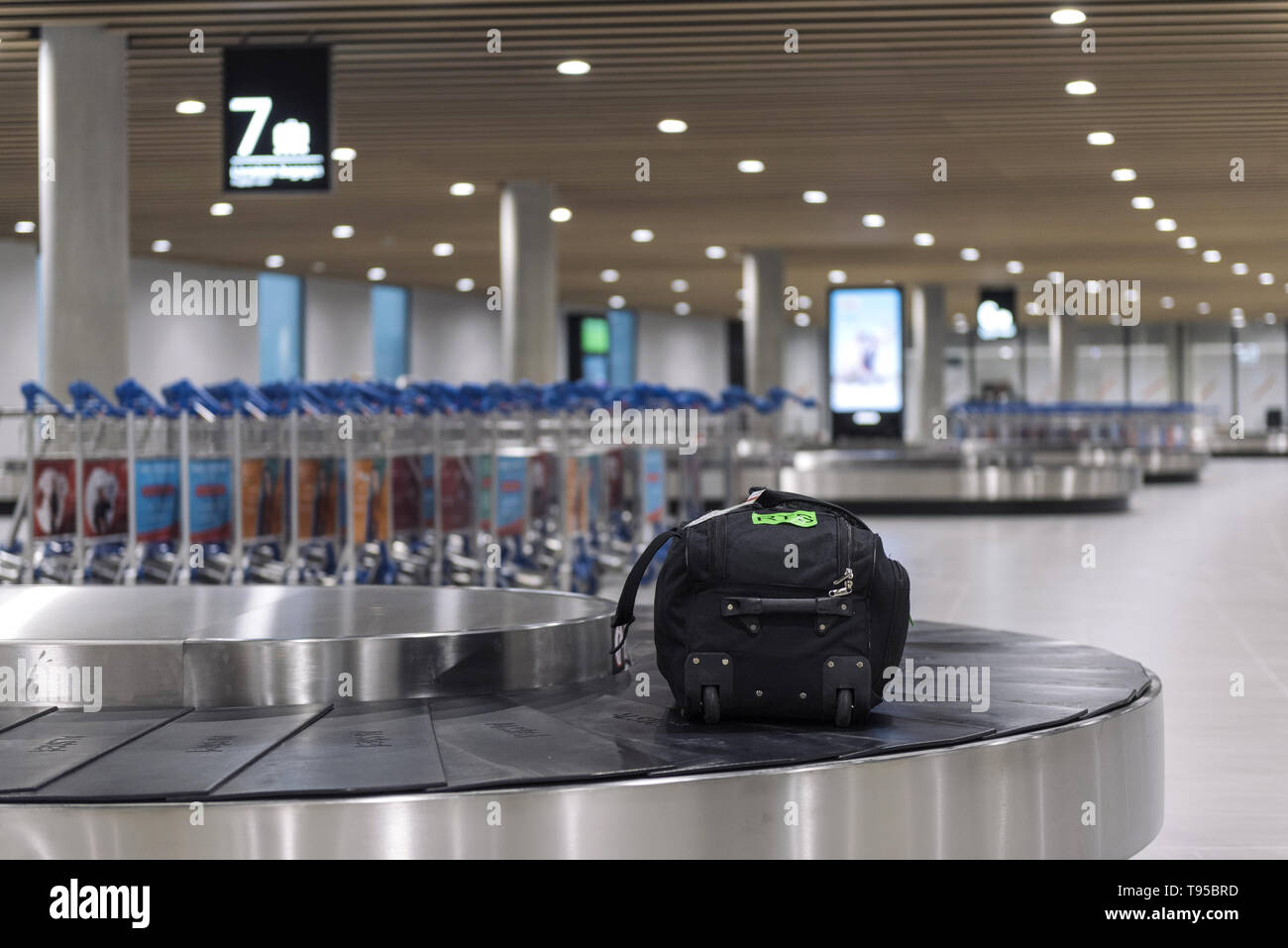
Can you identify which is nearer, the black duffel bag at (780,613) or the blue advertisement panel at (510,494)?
the black duffel bag at (780,613)

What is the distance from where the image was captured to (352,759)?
10.7 ft

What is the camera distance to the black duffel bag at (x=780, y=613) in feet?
10.8

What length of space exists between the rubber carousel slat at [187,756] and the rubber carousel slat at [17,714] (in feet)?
1.22

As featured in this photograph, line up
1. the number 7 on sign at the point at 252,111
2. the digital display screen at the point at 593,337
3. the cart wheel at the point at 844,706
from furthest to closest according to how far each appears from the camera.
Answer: the digital display screen at the point at 593,337, the number 7 on sign at the point at 252,111, the cart wheel at the point at 844,706

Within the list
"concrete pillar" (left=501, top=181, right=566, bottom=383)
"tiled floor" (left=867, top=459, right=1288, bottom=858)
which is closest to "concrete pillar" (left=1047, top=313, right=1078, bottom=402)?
"tiled floor" (left=867, top=459, right=1288, bottom=858)

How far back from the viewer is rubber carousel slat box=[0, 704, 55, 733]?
373 centimetres

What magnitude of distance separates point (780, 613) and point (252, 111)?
6.86 meters

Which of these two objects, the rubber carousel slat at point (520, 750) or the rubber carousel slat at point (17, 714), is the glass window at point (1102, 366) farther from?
the rubber carousel slat at point (17, 714)

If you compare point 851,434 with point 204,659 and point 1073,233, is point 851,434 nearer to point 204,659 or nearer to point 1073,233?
point 1073,233

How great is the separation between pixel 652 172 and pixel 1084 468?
257 inches

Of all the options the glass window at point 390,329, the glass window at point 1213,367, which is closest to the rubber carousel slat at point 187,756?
the glass window at point 390,329

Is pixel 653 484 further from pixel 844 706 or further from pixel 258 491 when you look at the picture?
pixel 844 706

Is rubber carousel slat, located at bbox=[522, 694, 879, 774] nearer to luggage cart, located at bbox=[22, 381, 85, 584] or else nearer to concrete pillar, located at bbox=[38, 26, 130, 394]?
luggage cart, located at bbox=[22, 381, 85, 584]

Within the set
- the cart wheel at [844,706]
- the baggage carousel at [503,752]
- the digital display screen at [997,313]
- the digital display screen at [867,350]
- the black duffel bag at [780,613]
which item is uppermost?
the digital display screen at [997,313]
